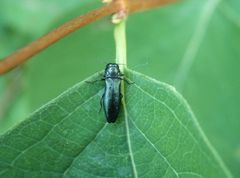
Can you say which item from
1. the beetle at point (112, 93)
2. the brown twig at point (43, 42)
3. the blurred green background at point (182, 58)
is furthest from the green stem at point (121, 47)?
the blurred green background at point (182, 58)

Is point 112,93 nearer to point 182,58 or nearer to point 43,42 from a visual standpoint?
point 43,42

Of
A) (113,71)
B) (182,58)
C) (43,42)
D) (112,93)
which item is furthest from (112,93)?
(182,58)

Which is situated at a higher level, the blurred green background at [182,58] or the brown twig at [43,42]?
the blurred green background at [182,58]

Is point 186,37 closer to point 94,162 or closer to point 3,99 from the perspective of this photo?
point 94,162

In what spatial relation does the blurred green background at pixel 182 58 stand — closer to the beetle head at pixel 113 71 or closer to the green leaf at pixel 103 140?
the beetle head at pixel 113 71

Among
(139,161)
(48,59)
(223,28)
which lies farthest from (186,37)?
(139,161)
